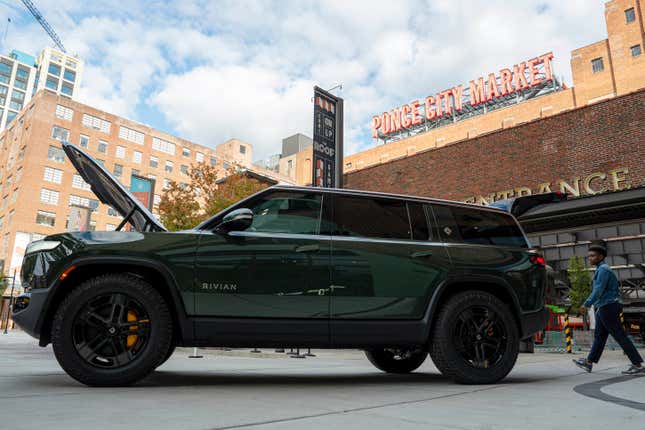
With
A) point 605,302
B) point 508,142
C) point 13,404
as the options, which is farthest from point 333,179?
point 13,404

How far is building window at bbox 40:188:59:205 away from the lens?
52.5 meters

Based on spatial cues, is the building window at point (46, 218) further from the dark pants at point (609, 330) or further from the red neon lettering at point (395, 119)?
the dark pants at point (609, 330)

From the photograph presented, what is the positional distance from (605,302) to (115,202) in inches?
237

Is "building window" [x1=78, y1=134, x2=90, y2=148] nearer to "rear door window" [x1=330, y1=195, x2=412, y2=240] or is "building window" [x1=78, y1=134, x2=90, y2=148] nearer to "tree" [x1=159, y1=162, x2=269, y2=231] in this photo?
"tree" [x1=159, y1=162, x2=269, y2=231]

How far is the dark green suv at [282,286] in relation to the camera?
3.76m

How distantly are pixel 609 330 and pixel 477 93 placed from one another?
5676 cm

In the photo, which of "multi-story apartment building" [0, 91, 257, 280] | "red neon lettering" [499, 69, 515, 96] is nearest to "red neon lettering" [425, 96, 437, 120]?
"red neon lettering" [499, 69, 515, 96]

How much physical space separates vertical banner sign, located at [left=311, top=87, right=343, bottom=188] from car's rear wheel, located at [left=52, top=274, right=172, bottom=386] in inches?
534

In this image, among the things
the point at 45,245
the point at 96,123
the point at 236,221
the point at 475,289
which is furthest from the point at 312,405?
the point at 96,123

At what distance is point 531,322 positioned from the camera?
15.4ft

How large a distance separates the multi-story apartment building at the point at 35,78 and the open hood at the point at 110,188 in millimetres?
146467

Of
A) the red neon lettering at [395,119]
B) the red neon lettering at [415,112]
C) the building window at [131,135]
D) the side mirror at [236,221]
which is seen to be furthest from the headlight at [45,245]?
the red neon lettering at [395,119]

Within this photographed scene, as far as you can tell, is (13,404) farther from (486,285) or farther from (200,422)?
(486,285)

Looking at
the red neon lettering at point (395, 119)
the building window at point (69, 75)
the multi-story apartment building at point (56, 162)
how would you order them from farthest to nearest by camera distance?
the building window at point (69, 75)
the red neon lettering at point (395, 119)
the multi-story apartment building at point (56, 162)
